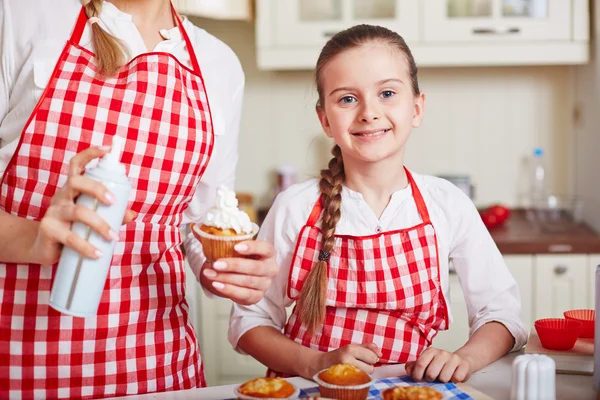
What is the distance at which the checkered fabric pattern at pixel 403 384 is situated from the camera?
1.20 meters

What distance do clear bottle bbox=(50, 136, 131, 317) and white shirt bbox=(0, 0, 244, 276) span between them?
1.27 ft

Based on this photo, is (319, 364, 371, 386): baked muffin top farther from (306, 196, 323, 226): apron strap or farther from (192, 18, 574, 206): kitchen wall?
(192, 18, 574, 206): kitchen wall

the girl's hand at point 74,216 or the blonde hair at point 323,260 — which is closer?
the girl's hand at point 74,216

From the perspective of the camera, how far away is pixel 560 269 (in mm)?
2693

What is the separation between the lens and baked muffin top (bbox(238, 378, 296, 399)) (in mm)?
1115

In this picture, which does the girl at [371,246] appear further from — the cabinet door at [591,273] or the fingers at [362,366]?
the cabinet door at [591,273]

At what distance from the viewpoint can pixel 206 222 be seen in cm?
123

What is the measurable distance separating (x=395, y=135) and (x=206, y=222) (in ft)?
1.56

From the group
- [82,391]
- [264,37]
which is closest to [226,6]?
[264,37]

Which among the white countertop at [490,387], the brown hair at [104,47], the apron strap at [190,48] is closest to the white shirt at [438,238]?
the white countertop at [490,387]

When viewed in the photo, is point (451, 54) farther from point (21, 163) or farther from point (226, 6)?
point (21, 163)

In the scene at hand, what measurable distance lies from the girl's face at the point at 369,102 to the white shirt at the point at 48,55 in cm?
22

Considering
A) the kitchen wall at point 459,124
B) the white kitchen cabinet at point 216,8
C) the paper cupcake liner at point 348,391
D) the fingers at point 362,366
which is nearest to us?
the paper cupcake liner at point 348,391

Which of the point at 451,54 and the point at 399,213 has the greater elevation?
the point at 451,54
